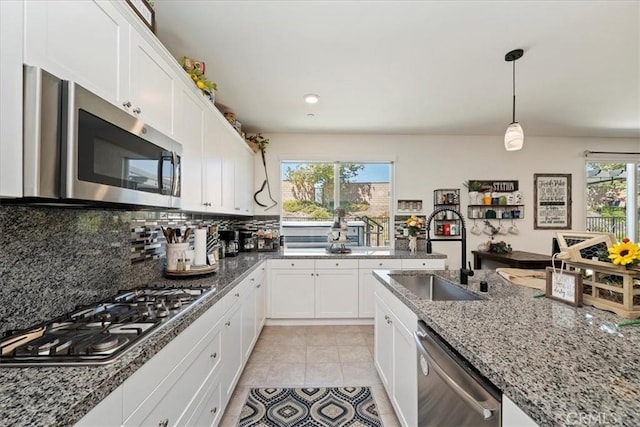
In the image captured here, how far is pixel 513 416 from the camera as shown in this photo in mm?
705

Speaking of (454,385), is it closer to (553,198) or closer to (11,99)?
(11,99)

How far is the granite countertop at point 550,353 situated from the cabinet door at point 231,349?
1.15 meters

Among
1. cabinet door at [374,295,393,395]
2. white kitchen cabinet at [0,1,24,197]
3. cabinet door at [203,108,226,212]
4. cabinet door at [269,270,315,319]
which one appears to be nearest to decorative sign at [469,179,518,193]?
cabinet door at [269,270,315,319]

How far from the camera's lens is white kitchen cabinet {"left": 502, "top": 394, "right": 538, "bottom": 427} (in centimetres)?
66

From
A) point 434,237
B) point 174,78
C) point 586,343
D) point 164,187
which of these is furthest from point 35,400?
point 434,237

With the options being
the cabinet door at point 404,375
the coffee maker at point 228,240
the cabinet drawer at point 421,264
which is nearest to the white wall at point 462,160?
the cabinet drawer at point 421,264

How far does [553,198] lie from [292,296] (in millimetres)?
4131

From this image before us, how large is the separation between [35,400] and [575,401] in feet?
3.94

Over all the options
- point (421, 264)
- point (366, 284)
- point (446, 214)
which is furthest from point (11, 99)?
point (446, 214)

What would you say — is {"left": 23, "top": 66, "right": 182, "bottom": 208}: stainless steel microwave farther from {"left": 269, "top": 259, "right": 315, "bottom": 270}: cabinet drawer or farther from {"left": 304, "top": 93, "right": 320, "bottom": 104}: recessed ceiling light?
{"left": 269, "top": 259, "right": 315, "bottom": 270}: cabinet drawer

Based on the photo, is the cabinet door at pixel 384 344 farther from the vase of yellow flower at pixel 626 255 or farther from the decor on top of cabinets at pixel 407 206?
the decor on top of cabinets at pixel 407 206

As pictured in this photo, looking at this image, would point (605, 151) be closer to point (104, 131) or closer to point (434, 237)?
point (434, 237)

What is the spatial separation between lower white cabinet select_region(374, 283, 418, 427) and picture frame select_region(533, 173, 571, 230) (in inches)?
144

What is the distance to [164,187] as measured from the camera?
1424 millimetres
